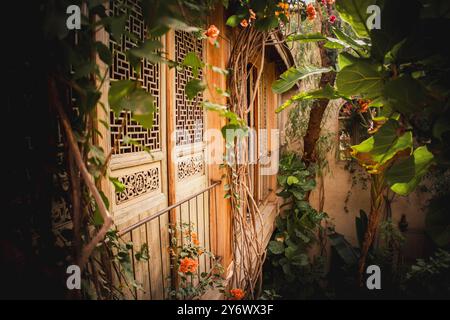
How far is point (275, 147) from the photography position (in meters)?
6.22

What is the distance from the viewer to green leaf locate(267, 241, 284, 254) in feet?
17.5

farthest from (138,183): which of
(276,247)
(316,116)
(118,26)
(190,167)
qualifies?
(316,116)

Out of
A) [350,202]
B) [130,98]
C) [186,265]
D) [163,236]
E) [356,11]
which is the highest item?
[356,11]

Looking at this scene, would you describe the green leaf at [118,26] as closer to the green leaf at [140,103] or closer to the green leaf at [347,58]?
the green leaf at [140,103]

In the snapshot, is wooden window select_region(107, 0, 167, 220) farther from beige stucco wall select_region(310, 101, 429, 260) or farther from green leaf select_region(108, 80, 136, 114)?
beige stucco wall select_region(310, 101, 429, 260)

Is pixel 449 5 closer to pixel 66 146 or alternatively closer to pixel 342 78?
pixel 342 78

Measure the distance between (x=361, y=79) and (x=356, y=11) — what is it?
1.07 feet

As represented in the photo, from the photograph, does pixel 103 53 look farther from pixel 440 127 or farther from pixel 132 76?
pixel 440 127

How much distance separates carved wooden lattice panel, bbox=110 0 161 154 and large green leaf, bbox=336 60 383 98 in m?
1.13

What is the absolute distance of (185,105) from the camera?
7.90 feet

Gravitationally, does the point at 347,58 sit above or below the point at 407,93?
above

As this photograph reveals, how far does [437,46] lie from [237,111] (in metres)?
1.72

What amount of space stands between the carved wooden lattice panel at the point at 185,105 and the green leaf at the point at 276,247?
3.54 metres

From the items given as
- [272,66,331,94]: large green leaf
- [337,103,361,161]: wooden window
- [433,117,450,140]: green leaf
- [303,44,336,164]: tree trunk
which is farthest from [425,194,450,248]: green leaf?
[337,103,361,161]: wooden window
